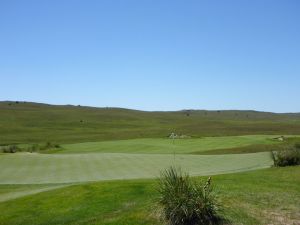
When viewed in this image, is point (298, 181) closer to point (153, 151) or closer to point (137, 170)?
point (137, 170)

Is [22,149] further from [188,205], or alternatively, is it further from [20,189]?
[188,205]

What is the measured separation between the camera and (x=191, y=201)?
15352 millimetres

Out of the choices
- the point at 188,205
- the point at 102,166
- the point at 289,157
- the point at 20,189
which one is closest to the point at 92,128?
the point at 102,166

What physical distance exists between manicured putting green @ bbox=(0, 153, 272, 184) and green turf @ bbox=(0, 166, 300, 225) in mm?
9442

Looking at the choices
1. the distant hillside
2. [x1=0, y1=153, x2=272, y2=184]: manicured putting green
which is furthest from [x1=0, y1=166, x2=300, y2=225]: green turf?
the distant hillside

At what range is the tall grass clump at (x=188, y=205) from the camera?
15.2 metres

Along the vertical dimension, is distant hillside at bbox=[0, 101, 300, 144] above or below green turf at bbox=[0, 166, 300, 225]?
above

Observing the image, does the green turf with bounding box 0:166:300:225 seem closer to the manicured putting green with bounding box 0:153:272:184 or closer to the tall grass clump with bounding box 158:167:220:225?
the tall grass clump with bounding box 158:167:220:225

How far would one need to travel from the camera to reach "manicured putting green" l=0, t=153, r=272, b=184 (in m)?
36.7

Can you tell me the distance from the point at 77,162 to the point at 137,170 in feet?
29.1

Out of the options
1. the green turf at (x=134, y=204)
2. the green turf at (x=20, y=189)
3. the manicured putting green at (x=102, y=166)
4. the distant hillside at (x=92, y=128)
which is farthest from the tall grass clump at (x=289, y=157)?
the distant hillside at (x=92, y=128)

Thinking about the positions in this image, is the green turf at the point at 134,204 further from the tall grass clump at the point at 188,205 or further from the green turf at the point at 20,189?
the green turf at the point at 20,189

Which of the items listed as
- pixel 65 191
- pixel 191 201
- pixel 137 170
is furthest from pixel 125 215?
pixel 137 170

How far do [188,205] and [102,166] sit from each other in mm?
27377
